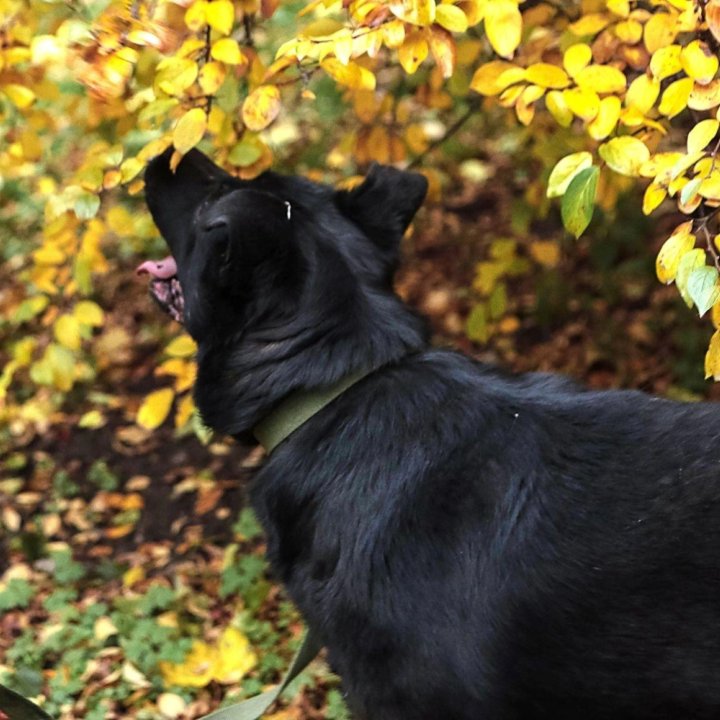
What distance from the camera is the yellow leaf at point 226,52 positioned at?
274 centimetres

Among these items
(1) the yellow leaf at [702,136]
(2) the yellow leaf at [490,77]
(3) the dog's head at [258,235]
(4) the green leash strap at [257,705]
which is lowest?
(4) the green leash strap at [257,705]

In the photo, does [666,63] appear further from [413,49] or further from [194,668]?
[194,668]

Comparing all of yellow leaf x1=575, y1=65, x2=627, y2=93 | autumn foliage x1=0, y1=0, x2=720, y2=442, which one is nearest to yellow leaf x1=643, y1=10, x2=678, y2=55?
autumn foliage x1=0, y1=0, x2=720, y2=442

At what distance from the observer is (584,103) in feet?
8.32

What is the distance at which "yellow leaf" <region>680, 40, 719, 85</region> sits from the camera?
7.52 feet

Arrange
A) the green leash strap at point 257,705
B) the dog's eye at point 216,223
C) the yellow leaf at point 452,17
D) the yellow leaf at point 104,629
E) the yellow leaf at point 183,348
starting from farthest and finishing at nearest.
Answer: the yellow leaf at point 104,629 → the yellow leaf at point 183,348 → the green leash strap at point 257,705 → the dog's eye at point 216,223 → the yellow leaf at point 452,17

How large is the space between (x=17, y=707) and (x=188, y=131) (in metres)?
1.58

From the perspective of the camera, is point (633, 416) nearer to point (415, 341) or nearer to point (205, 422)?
point (415, 341)

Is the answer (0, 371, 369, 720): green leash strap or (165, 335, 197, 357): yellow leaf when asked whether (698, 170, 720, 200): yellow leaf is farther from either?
(165, 335, 197, 357): yellow leaf

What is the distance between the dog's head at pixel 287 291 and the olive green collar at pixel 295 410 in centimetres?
2

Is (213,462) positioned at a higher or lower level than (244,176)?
lower

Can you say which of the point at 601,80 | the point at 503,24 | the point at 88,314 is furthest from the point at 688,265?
the point at 88,314

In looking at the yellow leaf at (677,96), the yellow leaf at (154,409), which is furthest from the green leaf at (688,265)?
the yellow leaf at (154,409)

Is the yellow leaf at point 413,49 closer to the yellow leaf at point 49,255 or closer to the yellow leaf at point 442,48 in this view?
the yellow leaf at point 442,48
